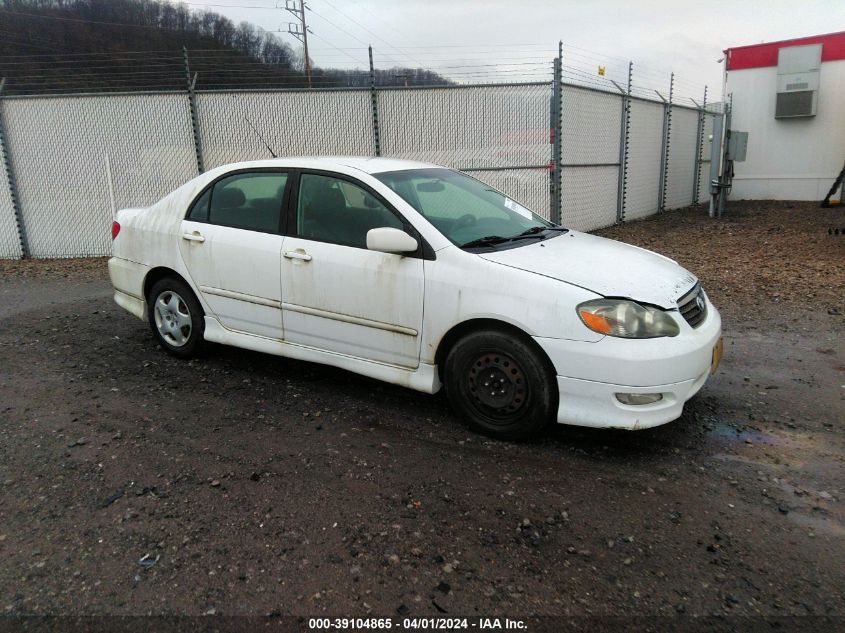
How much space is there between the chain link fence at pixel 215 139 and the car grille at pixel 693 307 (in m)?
6.67

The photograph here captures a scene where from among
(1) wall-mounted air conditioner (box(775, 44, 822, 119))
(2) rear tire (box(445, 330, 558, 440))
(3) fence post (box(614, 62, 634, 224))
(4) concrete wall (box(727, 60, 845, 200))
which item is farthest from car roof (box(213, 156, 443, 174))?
(4) concrete wall (box(727, 60, 845, 200))

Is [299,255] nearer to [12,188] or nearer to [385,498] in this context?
[385,498]

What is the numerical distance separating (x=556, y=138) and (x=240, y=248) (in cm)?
714

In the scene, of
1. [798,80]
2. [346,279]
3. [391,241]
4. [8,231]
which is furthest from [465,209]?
[798,80]

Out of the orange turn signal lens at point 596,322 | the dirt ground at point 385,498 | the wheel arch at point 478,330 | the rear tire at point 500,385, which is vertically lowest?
the dirt ground at point 385,498

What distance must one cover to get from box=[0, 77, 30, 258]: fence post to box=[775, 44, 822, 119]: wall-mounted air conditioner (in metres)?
18.2

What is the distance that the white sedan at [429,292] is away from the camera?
343cm

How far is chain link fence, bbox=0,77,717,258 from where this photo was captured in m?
9.90

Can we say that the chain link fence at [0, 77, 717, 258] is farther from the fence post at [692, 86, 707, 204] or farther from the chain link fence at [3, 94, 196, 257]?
the fence post at [692, 86, 707, 204]

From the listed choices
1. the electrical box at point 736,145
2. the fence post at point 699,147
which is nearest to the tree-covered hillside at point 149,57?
the electrical box at point 736,145

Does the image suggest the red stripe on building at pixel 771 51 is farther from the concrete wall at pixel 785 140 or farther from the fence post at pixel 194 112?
the fence post at pixel 194 112

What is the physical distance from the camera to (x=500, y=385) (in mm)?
3676

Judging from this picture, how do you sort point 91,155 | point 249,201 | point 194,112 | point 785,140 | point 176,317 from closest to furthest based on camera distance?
point 249,201 → point 176,317 → point 194,112 → point 91,155 → point 785,140

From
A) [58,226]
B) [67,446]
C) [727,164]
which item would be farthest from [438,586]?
[727,164]
